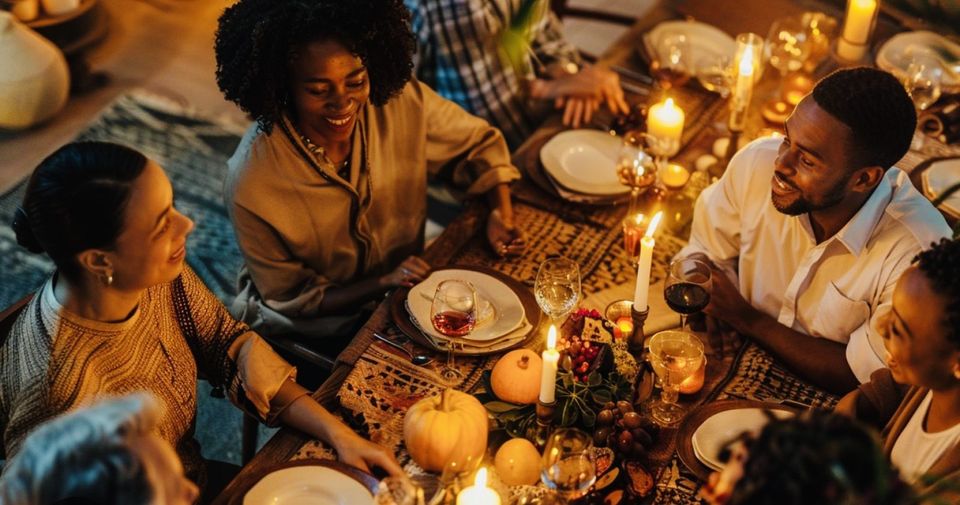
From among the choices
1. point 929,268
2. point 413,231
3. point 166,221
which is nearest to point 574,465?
point 929,268

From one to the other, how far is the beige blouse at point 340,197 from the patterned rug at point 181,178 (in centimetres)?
110

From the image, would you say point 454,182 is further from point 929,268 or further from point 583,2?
point 583,2

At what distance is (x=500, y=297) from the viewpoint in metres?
2.21

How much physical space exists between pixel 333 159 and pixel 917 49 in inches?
78.8

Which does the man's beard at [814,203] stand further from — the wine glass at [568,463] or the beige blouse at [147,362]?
the beige blouse at [147,362]

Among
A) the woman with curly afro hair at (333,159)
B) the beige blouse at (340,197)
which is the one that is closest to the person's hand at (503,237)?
the woman with curly afro hair at (333,159)

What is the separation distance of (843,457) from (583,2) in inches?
187

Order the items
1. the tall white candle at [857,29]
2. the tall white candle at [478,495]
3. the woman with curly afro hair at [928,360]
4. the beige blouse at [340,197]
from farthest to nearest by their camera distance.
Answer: the tall white candle at [857,29] → the beige blouse at [340,197] → the tall white candle at [478,495] → the woman with curly afro hair at [928,360]

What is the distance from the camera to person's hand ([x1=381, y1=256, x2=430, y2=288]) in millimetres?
2229

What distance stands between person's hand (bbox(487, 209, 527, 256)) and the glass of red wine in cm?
38

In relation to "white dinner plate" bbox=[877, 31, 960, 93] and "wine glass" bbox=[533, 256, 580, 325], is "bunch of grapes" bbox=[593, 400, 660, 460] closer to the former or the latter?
"wine glass" bbox=[533, 256, 580, 325]

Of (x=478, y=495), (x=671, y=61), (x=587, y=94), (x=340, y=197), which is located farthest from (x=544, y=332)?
(x=671, y=61)

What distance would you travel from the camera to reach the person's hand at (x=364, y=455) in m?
1.80

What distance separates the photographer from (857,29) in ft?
9.92
